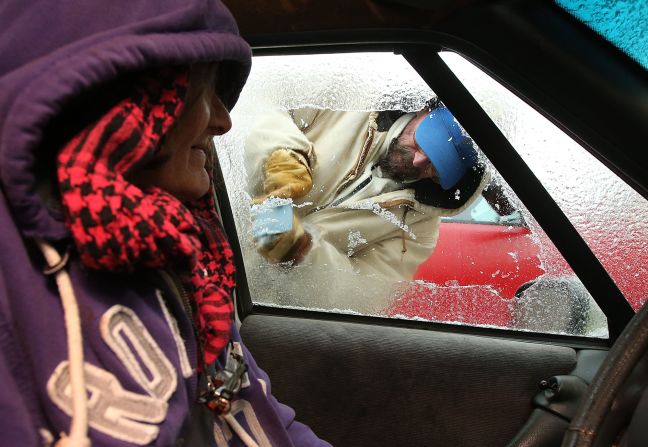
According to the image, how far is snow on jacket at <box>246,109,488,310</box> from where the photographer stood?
1870 millimetres

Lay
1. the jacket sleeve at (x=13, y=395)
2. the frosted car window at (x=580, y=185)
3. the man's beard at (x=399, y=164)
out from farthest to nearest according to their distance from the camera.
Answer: the man's beard at (x=399, y=164), the frosted car window at (x=580, y=185), the jacket sleeve at (x=13, y=395)

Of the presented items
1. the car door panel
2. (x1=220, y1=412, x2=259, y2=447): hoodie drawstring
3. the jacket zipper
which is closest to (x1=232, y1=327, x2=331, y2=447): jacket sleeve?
(x1=220, y1=412, x2=259, y2=447): hoodie drawstring

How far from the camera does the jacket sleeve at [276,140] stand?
1.88 m

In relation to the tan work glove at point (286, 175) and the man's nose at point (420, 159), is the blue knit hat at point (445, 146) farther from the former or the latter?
the tan work glove at point (286, 175)

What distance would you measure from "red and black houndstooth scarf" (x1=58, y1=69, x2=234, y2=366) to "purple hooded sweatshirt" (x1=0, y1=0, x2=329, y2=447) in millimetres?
38

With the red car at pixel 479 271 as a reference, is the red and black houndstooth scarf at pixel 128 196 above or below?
above

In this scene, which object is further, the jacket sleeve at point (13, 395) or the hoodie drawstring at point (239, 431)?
the hoodie drawstring at point (239, 431)

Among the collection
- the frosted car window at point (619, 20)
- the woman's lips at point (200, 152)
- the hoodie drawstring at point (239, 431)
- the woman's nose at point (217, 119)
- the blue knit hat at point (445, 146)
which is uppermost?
the frosted car window at point (619, 20)

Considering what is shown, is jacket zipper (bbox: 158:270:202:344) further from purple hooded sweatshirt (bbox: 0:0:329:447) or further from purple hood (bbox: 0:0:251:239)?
purple hood (bbox: 0:0:251:239)

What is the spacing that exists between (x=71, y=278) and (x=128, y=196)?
0.38 feet

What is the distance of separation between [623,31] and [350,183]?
1.04 meters

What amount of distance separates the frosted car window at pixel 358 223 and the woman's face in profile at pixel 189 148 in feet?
2.87

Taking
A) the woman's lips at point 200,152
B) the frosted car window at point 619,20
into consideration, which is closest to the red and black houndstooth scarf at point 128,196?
the woman's lips at point 200,152

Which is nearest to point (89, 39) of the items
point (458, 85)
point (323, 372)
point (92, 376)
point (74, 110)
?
point (74, 110)
